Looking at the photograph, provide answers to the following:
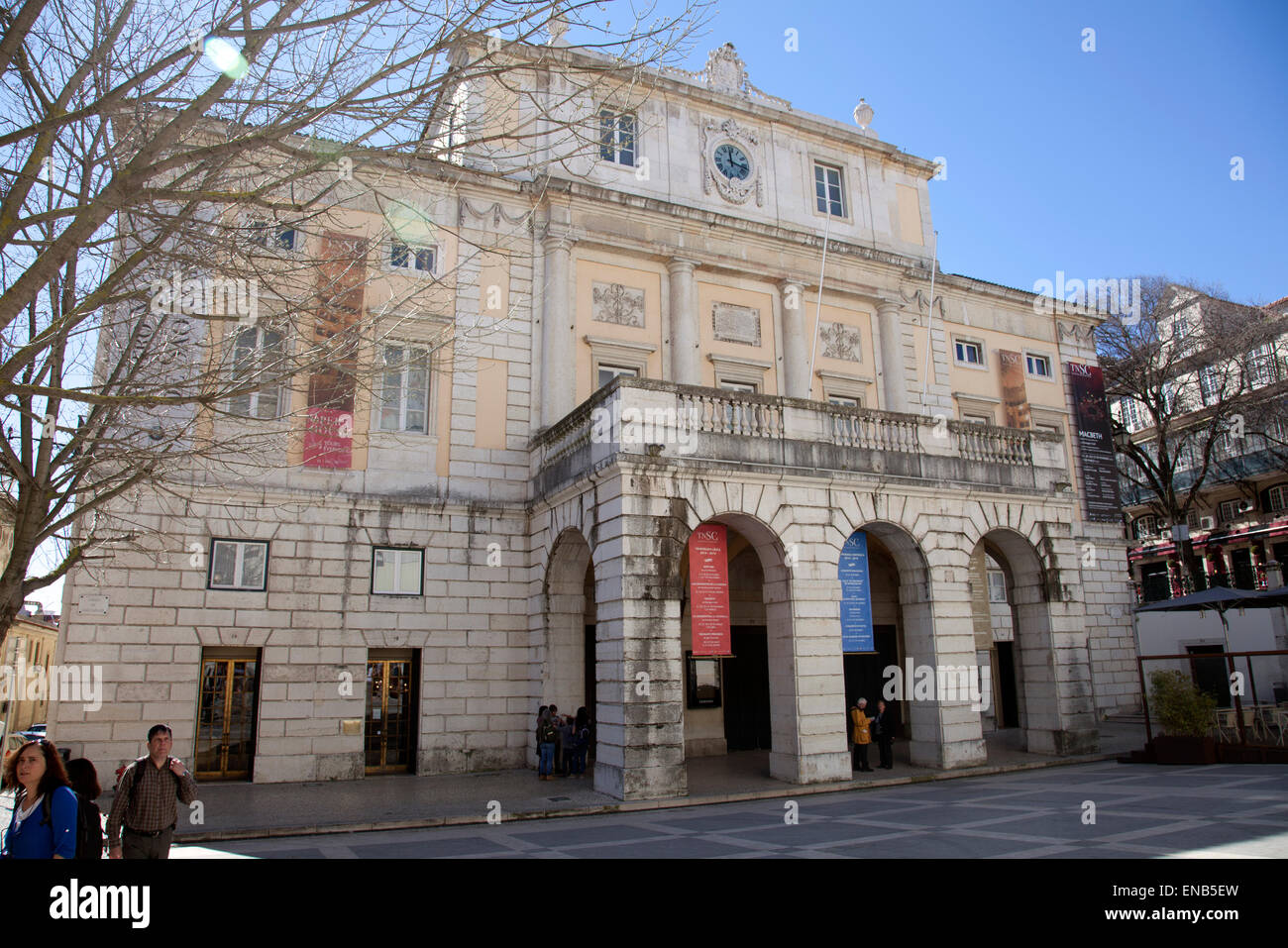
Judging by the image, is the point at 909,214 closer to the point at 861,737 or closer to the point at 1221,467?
the point at 861,737

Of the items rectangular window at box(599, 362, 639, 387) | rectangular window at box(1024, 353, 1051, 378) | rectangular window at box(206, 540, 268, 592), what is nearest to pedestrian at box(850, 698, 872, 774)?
rectangular window at box(599, 362, 639, 387)

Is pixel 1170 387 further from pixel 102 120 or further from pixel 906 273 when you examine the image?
pixel 102 120

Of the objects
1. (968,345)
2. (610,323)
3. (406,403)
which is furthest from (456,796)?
(968,345)

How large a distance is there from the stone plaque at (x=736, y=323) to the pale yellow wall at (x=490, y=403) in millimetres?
6593

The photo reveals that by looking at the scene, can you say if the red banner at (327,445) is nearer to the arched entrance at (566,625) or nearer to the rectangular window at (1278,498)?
the arched entrance at (566,625)

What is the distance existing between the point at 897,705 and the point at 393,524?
15.6m

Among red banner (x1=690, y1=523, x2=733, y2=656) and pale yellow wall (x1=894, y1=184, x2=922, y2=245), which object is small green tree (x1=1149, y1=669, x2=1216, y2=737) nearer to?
red banner (x1=690, y1=523, x2=733, y2=656)

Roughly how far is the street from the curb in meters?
0.19

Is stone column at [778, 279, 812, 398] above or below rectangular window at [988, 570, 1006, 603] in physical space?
above

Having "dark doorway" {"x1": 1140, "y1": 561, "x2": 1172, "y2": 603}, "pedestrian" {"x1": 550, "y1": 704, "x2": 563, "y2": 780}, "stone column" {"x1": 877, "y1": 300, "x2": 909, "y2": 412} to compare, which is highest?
"stone column" {"x1": 877, "y1": 300, "x2": 909, "y2": 412}

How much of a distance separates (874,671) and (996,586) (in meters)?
8.36

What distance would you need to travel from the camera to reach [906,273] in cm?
2777

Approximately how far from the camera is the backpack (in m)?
5.98
